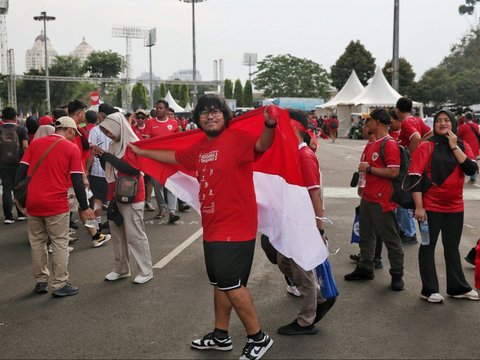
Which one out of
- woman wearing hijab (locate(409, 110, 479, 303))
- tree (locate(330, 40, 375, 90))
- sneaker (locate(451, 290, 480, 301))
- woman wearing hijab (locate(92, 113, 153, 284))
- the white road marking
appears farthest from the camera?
tree (locate(330, 40, 375, 90))

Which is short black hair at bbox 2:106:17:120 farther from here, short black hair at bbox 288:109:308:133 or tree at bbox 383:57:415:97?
tree at bbox 383:57:415:97

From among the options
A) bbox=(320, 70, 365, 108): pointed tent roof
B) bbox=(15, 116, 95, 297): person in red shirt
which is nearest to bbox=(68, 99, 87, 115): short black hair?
bbox=(15, 116, 95, 297): person in red shirt

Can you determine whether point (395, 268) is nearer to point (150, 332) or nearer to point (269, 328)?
point (269, 328)

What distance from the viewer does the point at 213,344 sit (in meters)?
4.33

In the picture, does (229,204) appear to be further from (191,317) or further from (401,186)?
(401,186)

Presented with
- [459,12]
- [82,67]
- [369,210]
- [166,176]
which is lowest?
[369,210]

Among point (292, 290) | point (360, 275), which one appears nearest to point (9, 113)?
point (292, 290)

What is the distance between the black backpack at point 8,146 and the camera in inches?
383

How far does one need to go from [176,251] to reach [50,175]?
251 centimetres

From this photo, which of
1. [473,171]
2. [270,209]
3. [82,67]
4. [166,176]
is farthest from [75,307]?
[82,67]

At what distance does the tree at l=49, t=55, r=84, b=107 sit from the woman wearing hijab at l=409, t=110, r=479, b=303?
2419 inches

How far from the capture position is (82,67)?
70875mm

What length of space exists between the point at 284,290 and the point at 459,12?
94560 millimetres

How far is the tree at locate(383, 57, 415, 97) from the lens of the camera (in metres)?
63.8
